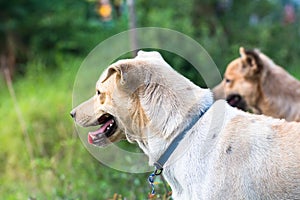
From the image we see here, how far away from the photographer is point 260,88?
704 centimetres

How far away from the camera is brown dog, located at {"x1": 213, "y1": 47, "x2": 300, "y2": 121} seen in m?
6.84

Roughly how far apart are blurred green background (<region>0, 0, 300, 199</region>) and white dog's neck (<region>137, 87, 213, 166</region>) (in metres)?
1.89

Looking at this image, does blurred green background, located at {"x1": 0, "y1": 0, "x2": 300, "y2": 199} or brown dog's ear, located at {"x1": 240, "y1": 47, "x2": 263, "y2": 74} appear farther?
blurred green background, located at {"x1": 0, "y1": 0, "x2": 300, "y2": 199}

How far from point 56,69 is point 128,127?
816cm

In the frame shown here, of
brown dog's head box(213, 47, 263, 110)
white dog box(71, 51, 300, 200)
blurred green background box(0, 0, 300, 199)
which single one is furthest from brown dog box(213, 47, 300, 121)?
white dog box(71, 51, 300, 200)

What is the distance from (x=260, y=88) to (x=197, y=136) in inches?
115

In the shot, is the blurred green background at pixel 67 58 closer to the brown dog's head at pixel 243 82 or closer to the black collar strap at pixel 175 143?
the brown dog's head at pixel 243 82

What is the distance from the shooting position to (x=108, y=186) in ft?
22.6

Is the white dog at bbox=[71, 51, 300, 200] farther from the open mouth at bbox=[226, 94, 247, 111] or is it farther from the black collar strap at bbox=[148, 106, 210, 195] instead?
the open mouth at bbox=[226, 94, 247, 111]

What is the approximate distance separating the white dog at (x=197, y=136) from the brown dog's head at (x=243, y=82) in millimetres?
2678

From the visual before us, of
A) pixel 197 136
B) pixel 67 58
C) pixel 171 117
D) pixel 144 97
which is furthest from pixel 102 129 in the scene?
pixel 67 58

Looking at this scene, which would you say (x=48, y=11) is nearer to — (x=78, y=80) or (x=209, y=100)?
(x=78, y=80)

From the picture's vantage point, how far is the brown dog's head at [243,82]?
6.98 m

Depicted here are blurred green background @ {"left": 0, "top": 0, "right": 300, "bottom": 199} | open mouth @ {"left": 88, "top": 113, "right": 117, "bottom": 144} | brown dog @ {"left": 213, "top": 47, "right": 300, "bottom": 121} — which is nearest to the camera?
open mouth @ {"left": 88, "top": 113, "right": 117, "bottom": 144}
